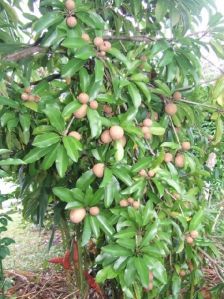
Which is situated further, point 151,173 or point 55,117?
point 151,173

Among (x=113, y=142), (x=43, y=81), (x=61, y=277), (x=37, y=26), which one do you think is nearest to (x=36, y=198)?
(x=43, y=81)

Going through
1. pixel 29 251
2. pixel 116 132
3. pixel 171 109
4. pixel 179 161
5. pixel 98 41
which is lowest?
pixel 29 251

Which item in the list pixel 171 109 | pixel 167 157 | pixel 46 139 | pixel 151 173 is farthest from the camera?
pixel 171 109

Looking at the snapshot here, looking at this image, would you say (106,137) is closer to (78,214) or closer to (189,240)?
(78,214)

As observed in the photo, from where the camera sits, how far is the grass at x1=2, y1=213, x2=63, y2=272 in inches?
109

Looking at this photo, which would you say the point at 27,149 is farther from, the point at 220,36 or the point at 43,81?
the point at 220,36

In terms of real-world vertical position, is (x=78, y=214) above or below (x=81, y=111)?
below

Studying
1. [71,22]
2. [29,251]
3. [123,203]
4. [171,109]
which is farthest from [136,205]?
[29,251]

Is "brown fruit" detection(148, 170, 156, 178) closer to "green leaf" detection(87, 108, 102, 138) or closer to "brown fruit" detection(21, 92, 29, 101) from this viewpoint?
"green leaf" detection(87, 108, 102, 138)

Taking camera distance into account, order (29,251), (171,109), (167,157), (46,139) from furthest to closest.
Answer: (29,251), (171,109), (167,157), (46,139)

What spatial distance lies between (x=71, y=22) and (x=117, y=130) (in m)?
0.31

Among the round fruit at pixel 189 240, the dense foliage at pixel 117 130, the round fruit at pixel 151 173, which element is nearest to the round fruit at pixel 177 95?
the dense foliage at pixel 117 130

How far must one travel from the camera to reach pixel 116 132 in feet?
3.06

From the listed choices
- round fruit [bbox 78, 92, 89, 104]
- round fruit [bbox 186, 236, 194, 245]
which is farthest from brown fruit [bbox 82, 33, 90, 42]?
round fruit [bbox 186, 236, 194, 245]
